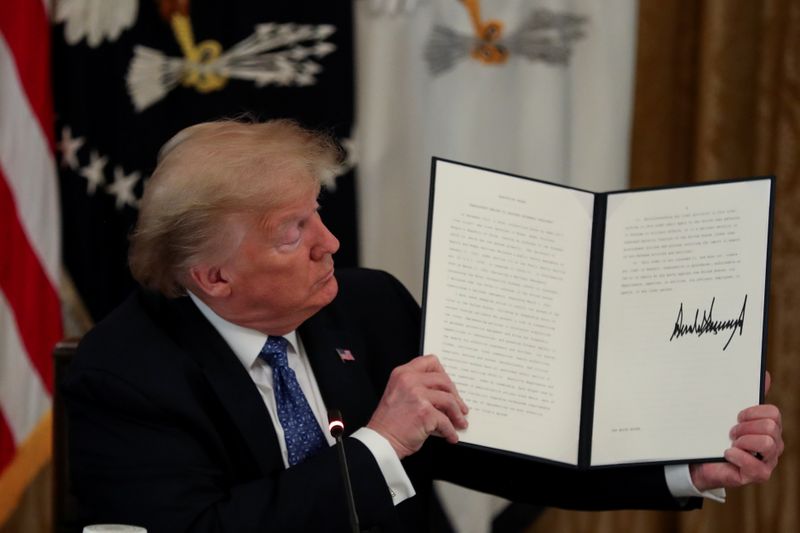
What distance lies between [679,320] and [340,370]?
66cm

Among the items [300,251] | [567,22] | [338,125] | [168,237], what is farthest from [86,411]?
[567,22]

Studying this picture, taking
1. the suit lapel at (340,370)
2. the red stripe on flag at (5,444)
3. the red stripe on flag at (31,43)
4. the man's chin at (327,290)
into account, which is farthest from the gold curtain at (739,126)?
the red stripe on flag at (5,444)

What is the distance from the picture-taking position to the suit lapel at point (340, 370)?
7.13 feet

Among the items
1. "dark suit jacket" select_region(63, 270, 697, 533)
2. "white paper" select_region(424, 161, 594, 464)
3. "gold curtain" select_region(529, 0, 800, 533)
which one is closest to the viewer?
"dark suit jacket" select_region(63, 270, 697, 533)

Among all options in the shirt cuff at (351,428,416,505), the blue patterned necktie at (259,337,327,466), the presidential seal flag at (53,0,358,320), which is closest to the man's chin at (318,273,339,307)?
the blue patterned necktie at (259,337,327,466)

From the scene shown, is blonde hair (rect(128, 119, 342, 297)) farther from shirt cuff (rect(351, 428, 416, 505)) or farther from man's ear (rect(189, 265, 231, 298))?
shirt cuff (rect(351, 428, 416, 505))

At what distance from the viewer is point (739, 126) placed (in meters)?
3.12

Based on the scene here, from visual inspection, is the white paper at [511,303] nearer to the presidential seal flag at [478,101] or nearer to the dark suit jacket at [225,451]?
the dark suit jacket at [225,451]

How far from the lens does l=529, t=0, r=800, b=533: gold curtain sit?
9.98 feet

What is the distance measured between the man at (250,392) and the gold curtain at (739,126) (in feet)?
3.45

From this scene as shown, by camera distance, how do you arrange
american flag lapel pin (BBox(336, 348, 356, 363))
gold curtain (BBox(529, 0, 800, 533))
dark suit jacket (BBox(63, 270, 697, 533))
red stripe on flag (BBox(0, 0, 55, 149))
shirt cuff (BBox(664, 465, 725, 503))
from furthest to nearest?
red stripe on flag (BBox(0, 0, 55, 149)) < gold curtain (BBox(529, 0, 800, 533)) < american flag lapel pin (BBox(336, 348, 356, 363)) < shirt cuff (BBox(664, 465, 725, 503)) < dark suit jacket (BBox(63, 270, 697, 533))

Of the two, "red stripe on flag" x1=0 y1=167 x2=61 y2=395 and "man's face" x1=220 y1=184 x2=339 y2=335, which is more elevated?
"man's face" x1=220 y1=184 x2=339 y2=335
